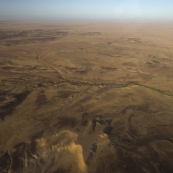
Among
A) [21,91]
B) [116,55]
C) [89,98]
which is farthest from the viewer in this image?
[116,55]

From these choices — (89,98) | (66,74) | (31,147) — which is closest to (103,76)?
(66,74)

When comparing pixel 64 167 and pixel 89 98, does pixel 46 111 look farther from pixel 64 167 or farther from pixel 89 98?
pixel 64 167

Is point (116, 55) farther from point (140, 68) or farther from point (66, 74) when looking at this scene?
point (66, 74)

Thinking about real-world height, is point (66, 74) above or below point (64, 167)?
below

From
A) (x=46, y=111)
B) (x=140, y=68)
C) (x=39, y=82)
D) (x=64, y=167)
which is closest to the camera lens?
(x=64, y=167)

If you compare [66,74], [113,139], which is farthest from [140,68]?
[113,139]

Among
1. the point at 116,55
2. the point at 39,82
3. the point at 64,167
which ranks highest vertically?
the point at 64,167

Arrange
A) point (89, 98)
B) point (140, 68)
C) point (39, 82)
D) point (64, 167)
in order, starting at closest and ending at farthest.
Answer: point (64, 167)
point (89, 98)
point (39, 82)
point (140, 68)

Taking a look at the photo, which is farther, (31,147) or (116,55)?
(116,55)

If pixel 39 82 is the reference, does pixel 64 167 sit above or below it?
above
